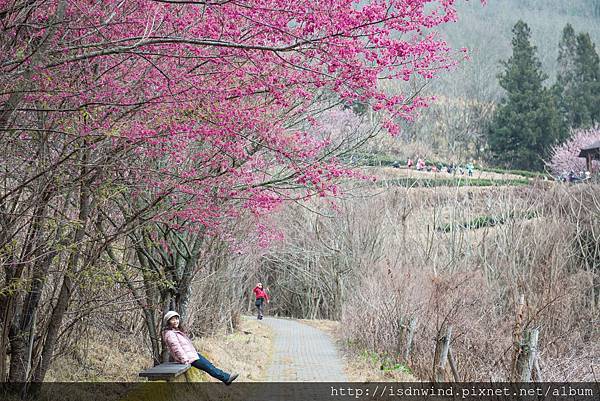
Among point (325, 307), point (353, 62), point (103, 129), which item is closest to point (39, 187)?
point (103, 129)

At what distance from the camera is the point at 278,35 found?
19.3ft

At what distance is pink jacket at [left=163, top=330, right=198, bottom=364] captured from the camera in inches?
322

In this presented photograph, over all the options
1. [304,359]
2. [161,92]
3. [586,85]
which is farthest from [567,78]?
[161,92]

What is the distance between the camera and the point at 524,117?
55.9 m

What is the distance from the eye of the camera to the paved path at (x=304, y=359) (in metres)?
12.9

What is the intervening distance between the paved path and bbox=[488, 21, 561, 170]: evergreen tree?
1522 inches

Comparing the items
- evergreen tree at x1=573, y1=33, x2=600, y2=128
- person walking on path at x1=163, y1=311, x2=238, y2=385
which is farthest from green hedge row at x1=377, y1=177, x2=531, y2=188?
person walking on path at x1=163, y1=311, x2=238, y2=385

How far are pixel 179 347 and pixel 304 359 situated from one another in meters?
8.15

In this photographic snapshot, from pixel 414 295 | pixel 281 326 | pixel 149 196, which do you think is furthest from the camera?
pixel 281 326

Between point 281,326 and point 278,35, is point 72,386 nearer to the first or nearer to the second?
point 278,35

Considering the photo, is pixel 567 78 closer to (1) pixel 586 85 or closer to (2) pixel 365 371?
(1) pixel 586 85

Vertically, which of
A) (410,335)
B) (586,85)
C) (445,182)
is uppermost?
(586,85)

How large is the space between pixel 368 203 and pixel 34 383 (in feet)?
72.6

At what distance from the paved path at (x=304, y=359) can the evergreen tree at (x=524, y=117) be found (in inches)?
1522
